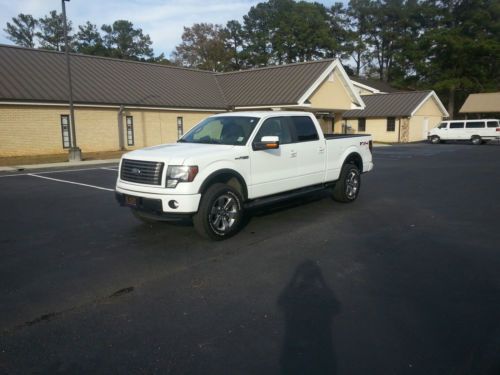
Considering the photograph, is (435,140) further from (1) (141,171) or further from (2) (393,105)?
(1) (141,171)

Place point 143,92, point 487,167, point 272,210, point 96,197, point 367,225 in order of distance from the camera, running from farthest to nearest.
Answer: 1. point 143,92
2. point 487,167
3. point 96,197
4. point 272,210
5. point 367,225

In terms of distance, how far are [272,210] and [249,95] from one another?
23287mm

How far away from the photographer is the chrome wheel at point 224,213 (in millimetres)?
6375

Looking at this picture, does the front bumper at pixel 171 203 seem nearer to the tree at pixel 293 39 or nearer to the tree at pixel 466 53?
the tree at pixel 466 53

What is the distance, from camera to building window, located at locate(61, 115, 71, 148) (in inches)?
922

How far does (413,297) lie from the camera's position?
14.3 ft

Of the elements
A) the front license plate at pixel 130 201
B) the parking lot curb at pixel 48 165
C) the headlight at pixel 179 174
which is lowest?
the parking lot curb at pixel 48 165

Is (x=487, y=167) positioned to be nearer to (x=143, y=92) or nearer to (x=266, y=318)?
(x=266, y=318)

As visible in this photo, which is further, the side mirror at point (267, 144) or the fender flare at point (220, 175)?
the side mirror at point (267, 144)

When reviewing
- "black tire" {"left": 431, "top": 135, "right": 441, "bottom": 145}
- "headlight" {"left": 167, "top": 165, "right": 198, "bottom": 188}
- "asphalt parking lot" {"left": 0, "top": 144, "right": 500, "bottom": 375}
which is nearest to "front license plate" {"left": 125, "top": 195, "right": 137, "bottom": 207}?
"asphalt parking lot" {"left": 0, "top": 144, "right": 500, "bottom": 375}

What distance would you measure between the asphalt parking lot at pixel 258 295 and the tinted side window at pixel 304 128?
1547 millimetres

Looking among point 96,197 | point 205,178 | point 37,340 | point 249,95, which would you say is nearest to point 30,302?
point 37,340

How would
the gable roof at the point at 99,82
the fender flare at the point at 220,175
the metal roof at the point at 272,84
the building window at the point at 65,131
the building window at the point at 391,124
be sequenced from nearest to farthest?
the fender flare at the point at 220,175 → the gable roof at the point at 99,82 → the building window at the point at 65,131 → the metal roof at the point at 272,84 → the building window at the point at 391,124

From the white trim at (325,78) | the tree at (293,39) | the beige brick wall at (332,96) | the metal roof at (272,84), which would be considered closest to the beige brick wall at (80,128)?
the metal roof at (272,84)
